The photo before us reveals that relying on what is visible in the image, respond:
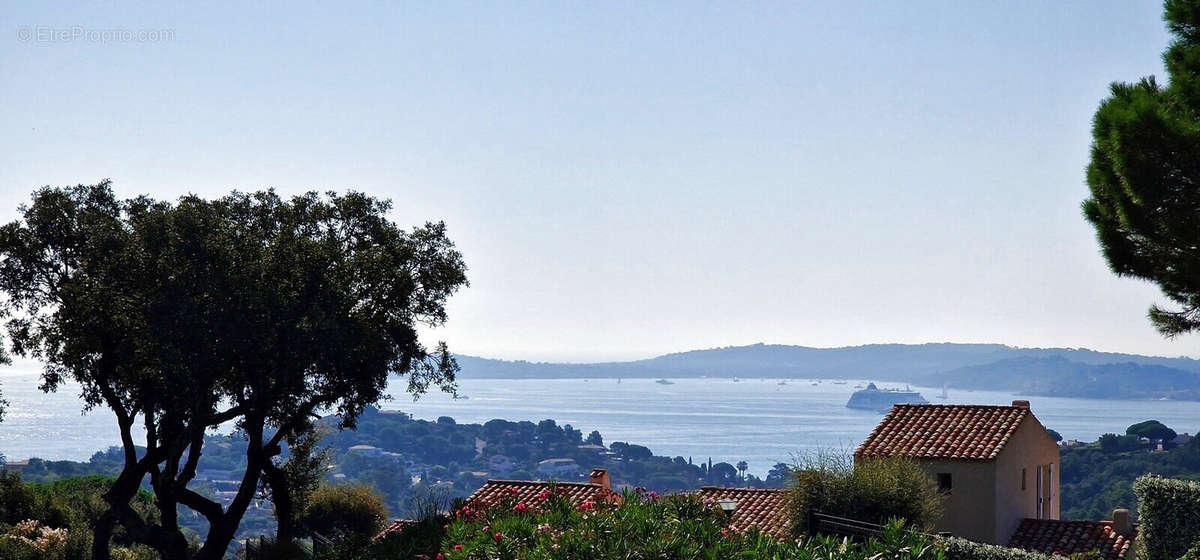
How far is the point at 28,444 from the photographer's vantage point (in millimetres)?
155250

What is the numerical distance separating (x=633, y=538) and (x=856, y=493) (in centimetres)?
1343

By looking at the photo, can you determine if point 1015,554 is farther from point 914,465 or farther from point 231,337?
point 231,337

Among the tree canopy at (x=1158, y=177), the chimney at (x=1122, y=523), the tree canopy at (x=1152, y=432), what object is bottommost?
the chimney at (x=1122, y=523)

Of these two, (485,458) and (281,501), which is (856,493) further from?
(485,458)

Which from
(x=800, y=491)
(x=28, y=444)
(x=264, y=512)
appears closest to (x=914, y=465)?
(x=800, y=491)

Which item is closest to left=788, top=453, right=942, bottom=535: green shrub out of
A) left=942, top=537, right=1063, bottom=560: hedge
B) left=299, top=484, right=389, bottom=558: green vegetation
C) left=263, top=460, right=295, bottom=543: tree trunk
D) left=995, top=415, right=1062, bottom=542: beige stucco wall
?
left=995, top=415, right=1062, bottom=542: beige stucco wall

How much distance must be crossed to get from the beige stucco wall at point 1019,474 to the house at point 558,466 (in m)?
87.9

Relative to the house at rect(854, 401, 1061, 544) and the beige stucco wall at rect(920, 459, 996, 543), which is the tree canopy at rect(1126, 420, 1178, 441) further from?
the beige stucco wall at rect(920, 459, 996, 543)

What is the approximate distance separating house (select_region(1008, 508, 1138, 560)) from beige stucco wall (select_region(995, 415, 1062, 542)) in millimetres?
587

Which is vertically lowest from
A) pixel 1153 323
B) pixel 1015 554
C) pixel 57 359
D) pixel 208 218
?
pixel 1015 554

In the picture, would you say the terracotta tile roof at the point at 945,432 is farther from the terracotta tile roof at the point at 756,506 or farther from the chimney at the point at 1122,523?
the chimney at the point at 1122,523

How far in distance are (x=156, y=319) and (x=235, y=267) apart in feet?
5.29

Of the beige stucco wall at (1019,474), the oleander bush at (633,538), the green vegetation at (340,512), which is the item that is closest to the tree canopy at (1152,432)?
the beige stucco wall at (1019,474)

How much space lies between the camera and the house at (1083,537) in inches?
977
